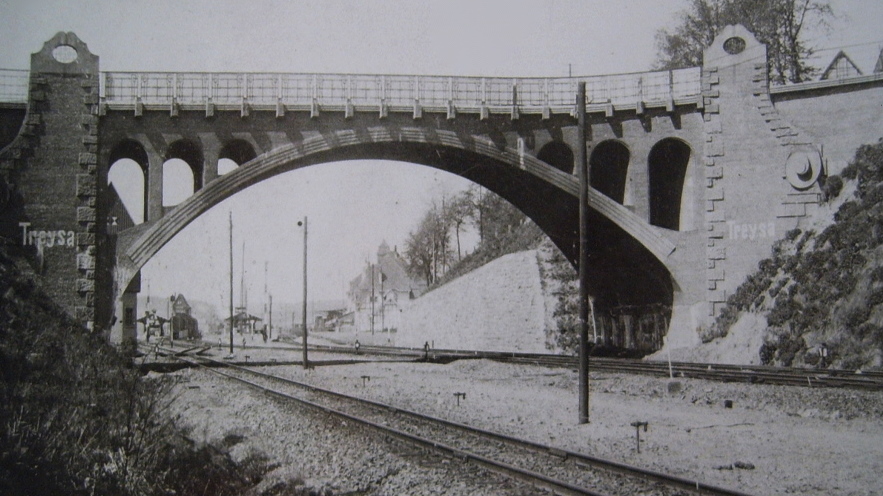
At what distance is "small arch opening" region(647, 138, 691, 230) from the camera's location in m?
31.7

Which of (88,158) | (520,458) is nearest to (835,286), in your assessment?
(520,458)

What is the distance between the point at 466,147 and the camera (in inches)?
1198

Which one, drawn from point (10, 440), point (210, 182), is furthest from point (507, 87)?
point (10, 440)

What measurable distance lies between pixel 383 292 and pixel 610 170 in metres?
66.8

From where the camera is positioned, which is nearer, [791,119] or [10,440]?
[10,440]

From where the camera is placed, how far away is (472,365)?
28938 millimetres

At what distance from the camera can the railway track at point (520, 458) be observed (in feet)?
29.0

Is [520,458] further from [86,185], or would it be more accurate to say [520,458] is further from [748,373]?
[86,185]

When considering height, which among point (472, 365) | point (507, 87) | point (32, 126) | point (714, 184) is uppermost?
point (507, 87)

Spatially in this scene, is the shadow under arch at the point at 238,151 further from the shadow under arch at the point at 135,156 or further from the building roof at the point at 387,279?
the building roof at the point at 387,279

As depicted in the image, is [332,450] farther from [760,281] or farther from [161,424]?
[760,281]

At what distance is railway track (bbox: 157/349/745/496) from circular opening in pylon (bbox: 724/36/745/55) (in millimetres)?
22144

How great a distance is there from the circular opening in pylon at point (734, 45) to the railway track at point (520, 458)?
2214cm

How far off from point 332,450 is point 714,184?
22382mm
